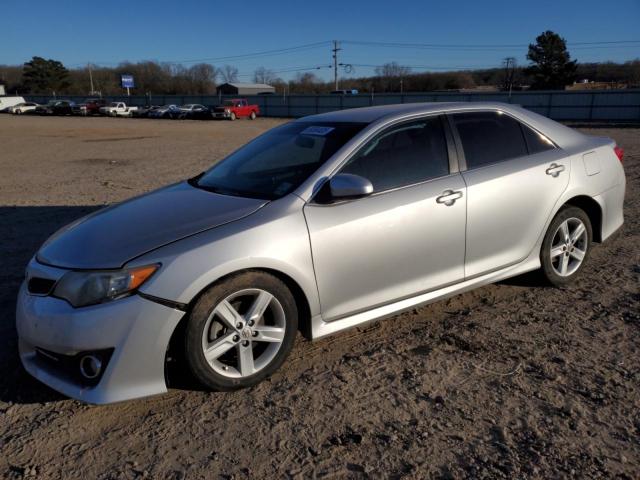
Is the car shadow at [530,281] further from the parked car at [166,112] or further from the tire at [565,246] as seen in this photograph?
the parked car at [166,112]

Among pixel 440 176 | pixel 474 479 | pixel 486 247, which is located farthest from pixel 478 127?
pixel 474 479

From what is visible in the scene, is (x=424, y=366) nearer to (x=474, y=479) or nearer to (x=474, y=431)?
(x=474, y=431)

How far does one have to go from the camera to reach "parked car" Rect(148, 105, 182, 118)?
49631 millimetres

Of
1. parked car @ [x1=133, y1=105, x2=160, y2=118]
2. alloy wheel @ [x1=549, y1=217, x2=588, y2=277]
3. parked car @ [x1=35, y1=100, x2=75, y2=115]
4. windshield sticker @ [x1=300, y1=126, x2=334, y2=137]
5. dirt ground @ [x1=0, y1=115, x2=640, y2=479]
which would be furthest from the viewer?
parked car @ [x1=35, y1=100, x2=75, y2=115]

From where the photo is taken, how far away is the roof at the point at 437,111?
12.7 feet

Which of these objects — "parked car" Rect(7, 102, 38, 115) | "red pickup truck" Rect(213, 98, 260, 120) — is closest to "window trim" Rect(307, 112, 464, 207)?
"red pickup truck" Rect(213, 98, 260, 120)

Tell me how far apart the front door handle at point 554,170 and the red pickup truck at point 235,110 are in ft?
142

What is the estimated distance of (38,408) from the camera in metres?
2.96

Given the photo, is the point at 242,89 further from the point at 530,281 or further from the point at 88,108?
the point at 530,281

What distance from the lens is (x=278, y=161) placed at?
4020mm

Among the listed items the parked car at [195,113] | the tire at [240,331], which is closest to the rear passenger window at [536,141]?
the tire at [240,331]

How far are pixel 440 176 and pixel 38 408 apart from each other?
2.91 m

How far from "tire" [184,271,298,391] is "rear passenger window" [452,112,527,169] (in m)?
1.82

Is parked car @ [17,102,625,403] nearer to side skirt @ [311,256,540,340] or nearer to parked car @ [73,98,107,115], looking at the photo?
side skirt @ [311,256,540,340]
